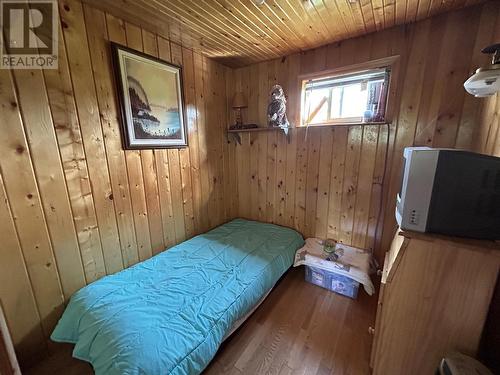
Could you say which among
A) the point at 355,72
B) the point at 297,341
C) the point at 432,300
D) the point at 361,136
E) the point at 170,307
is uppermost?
the point at 355,72

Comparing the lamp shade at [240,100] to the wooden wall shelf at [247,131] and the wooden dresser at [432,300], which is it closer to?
the wooden wall shelf at [247,131]

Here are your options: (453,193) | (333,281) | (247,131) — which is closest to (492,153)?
(453,193)

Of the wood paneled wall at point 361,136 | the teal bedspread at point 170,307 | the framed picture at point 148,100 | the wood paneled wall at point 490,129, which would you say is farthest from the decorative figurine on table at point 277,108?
the wood paneled wall at point 490,129

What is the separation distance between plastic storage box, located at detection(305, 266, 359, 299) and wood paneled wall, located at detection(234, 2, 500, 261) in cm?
41

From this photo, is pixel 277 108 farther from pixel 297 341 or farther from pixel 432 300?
pixel 297 341

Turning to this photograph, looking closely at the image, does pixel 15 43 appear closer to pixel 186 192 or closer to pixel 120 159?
pixel 120 159

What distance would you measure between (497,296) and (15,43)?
2928 mm

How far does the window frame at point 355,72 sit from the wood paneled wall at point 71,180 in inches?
49.1

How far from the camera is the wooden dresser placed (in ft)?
3.06

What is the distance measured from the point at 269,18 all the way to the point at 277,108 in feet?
2.51

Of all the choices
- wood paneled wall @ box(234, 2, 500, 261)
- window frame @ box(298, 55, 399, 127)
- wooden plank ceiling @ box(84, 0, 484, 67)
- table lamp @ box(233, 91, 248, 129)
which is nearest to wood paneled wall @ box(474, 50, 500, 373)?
wood paneled wall @ box(234, 2, 500, 261)

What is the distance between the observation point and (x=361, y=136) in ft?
6.24

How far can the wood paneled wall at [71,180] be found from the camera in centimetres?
119

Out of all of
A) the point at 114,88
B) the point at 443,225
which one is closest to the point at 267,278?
the point at 443,225
